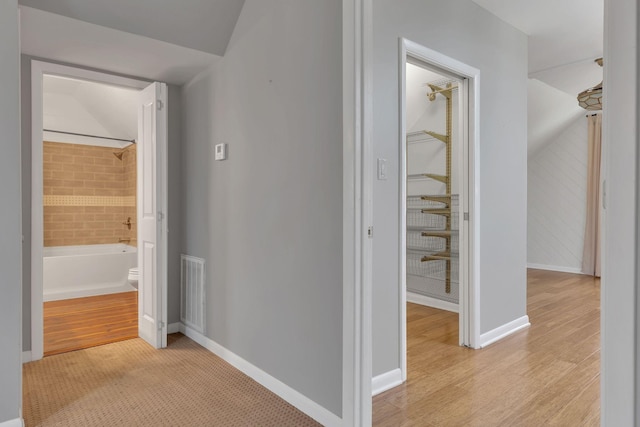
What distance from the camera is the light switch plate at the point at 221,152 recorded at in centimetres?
283

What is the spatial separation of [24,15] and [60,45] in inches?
16.2

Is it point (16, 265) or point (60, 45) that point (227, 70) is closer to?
point (60, 45)

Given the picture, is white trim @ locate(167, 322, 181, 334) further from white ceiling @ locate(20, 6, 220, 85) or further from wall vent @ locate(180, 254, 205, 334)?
white ceiling @ locate(20, 6, 220, 85)

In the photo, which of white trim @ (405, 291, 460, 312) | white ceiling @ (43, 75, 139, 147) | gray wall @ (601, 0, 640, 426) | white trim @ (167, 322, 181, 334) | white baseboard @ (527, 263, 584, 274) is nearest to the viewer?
gray wall @ (601, 0, 640, 426)

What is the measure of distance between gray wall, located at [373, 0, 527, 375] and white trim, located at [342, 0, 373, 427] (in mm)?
523

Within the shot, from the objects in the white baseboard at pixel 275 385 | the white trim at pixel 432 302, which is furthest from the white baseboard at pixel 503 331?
the white baseboard at pixel 275 385

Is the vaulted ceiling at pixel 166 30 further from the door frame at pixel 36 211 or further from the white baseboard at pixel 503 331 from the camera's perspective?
the white baseboard at pixel 503 331

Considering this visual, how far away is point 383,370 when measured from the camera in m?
2.37

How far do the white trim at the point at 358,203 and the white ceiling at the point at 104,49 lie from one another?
145 cm

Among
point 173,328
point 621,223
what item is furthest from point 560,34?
point 173,328

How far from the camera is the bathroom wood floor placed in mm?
3184

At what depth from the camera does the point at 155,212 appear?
3.09 m

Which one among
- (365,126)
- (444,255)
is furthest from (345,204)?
(444,255)

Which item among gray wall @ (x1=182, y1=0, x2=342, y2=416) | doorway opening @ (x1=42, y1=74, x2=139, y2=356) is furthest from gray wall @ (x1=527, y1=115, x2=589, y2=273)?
doorway opening @ (x1=42, y1=74, x2=139, y2=356)
